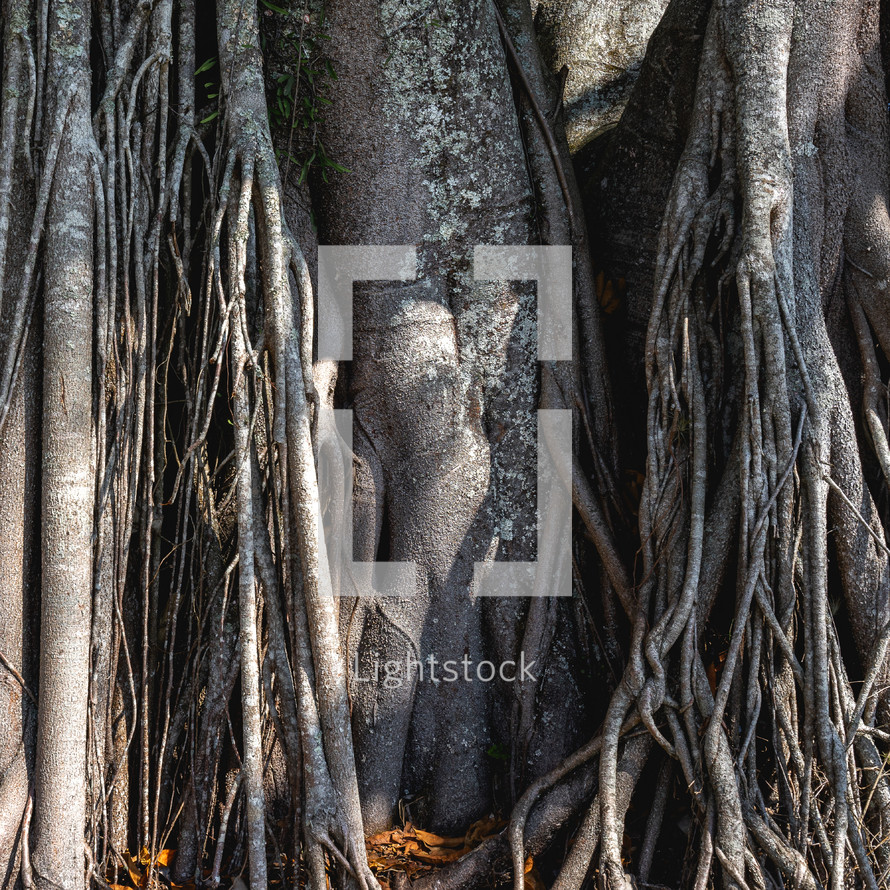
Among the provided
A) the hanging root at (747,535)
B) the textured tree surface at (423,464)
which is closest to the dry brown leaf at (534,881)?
the textured tree surface at (423,464)

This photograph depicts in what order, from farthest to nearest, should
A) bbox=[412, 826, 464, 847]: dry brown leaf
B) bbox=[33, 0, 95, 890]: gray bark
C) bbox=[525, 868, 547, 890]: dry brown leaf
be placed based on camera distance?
1. bbox=[412, 826, 464, 847]: dry brown leaf
2. bbox=[525, 868, 547, 890]: dry brown leaf
3. bbox=[33, 0, 95, 890]: gray bark

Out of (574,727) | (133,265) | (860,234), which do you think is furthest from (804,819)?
(133,265)

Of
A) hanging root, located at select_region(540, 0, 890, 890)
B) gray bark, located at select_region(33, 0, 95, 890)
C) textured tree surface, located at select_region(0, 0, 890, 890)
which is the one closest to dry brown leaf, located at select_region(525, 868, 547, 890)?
textured tree surface, located at select_region(0, 0, 890, 890)

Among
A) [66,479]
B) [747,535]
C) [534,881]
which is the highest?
[66,479]

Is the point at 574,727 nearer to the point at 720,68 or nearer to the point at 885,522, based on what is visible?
the point at 885,522

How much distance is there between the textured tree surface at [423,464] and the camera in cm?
224

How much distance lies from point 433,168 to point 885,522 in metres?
1.66

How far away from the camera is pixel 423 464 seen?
8.33 ft

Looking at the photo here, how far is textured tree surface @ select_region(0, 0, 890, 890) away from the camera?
2238 millimetres

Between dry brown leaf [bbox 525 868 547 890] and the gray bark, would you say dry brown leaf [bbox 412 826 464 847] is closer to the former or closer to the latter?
dry brown leaf [bbox 525 868 547 890]

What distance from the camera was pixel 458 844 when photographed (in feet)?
8.00

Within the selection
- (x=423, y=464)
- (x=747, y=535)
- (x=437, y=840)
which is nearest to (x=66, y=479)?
(x=423, y=464)

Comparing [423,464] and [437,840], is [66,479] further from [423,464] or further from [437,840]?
[437,840]

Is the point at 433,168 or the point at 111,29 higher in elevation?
the point at 111,29
